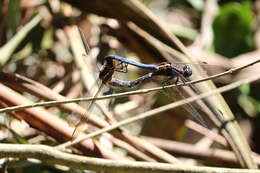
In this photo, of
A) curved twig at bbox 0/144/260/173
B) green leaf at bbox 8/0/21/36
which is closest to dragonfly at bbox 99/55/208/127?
curved twig at bbox 0/144/260/173

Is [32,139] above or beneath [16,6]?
beneath

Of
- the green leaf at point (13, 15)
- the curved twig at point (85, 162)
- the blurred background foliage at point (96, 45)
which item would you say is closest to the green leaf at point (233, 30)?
the blurred background foliage at point (96, 45)

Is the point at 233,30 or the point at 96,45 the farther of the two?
the point at 233,30

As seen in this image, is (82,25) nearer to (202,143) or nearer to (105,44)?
(105,44)

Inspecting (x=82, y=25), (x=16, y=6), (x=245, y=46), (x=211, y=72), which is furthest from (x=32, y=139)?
(x=245, y=46)

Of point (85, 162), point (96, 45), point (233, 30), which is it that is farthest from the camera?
point (233, 30)

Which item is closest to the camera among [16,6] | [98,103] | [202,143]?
[98,103]

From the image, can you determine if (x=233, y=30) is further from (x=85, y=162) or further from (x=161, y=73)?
(x=85, y=162)

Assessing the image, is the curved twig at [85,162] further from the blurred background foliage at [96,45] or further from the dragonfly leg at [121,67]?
the blurred background foliage at [96,45]

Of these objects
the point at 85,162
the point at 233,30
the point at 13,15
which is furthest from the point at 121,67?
the point at 233,30
